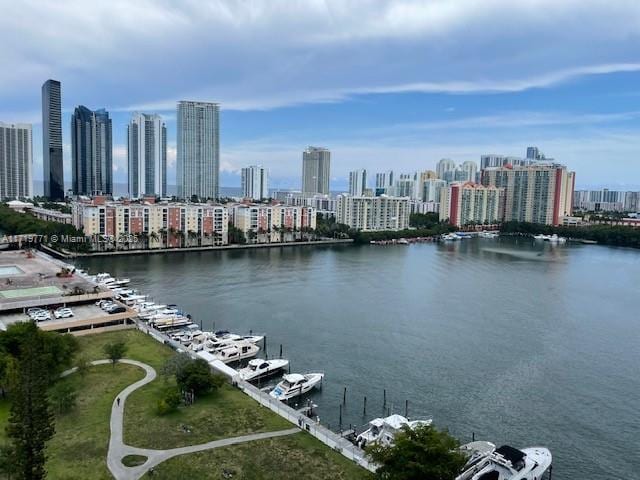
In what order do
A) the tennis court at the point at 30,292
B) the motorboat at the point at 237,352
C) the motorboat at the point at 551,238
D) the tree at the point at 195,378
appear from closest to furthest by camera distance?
the tree at the point at 195,378
the motorboat at the point at 237,352
the tennis court at the point at 30,292
the motorboat at the point at 551,238

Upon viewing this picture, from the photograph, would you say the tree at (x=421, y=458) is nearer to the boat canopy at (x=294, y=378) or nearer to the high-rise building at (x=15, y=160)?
the boat canopy at (x=294, y=378)

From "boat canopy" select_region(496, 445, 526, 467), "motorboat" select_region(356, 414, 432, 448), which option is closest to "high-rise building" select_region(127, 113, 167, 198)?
"motorboat" select_region(356, 414, 432, 448)

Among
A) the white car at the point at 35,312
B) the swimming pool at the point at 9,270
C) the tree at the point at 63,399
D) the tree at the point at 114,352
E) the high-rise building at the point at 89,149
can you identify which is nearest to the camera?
the tree at the point at 63,399

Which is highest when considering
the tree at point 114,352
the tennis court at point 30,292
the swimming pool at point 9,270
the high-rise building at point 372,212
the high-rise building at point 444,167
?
the high-rise building at point 444,167

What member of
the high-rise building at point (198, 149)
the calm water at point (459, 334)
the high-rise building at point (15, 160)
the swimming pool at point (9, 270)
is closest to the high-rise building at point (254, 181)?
the high-rise building at point (198, 149)

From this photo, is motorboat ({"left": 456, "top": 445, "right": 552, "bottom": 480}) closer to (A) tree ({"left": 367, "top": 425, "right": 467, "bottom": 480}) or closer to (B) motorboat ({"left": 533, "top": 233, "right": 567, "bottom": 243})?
(A) tree ({"left": 367, "top": 425, "right": 467, "bottom": 480})

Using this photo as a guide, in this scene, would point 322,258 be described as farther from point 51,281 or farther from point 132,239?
point 51,281

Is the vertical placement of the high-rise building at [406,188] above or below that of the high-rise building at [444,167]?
below
